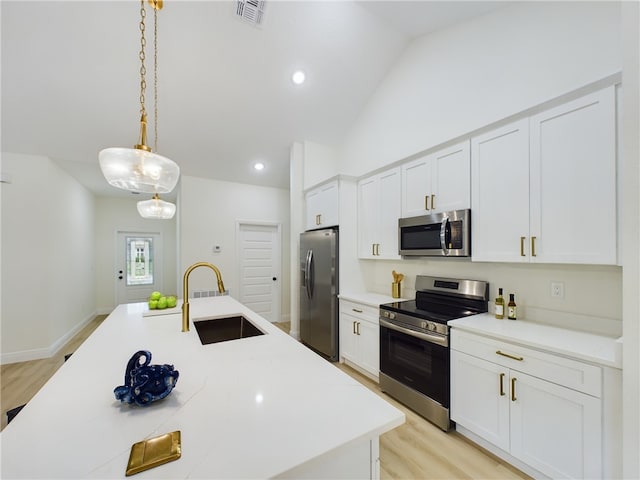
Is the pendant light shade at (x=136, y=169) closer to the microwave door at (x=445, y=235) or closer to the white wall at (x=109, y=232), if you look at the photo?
the microwave door at (x=445, y=235)

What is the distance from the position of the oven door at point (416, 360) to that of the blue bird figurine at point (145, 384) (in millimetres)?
1846

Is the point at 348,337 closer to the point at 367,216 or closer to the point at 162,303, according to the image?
the point at 367,216

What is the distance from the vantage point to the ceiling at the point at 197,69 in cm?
251

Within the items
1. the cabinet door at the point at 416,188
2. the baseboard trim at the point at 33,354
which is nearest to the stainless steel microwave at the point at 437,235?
the cabinet door at the point at 416,188

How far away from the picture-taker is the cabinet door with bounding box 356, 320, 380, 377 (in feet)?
8.96

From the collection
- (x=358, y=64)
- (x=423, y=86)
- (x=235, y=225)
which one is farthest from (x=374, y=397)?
(x=235, y=225)

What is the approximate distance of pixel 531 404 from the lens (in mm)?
1625

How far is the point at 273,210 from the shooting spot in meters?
5.36

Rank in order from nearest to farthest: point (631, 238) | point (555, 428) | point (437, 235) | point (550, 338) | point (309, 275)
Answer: point (631, 238), point (555, 428), point (550, 338), point (437, 235), point (309, 275)

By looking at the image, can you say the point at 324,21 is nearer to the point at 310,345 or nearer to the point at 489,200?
the point at 489,200

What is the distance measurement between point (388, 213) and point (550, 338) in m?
1.73

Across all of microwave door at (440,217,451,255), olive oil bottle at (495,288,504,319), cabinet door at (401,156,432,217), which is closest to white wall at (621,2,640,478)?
olive oil bottle at (495,288,504,319)

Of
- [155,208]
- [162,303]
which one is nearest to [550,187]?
[162,303]

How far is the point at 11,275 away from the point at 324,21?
188 inches
